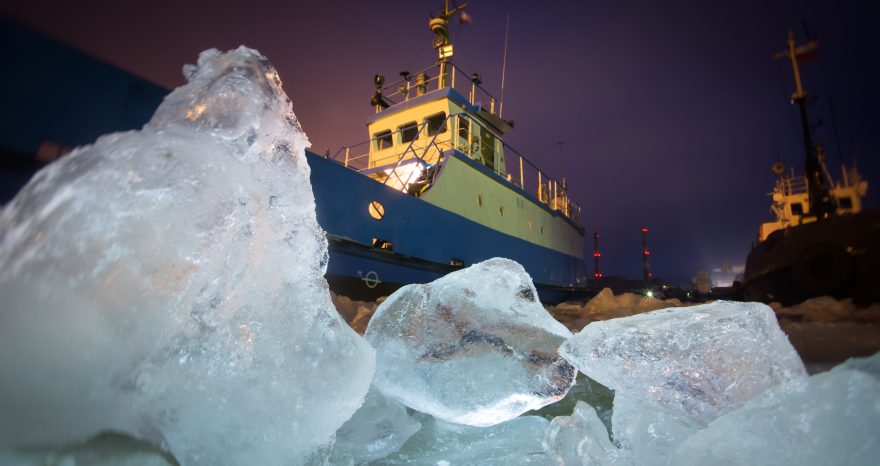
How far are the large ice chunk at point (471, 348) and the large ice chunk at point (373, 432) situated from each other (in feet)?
0.34

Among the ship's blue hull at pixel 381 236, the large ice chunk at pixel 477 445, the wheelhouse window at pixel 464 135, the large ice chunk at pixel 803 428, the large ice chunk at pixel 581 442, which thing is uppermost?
the wheelhouse window at pixel 464 135

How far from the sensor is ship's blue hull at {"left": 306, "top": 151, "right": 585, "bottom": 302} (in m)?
4.71

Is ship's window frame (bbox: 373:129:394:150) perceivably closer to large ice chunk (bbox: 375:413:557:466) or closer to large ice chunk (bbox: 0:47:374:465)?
large ice chunk (bbox: 0:47:374:465)

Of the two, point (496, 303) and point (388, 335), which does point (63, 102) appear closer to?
point (388, 335)

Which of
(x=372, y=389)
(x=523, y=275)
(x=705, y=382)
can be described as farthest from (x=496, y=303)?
(x=705, y=382)

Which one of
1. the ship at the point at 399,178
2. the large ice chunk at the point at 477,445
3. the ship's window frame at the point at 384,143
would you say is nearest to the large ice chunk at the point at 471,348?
the large ice chunk at the point at 477,445

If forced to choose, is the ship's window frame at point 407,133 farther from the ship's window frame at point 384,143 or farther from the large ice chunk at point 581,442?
the large ice chunk at point 581,442

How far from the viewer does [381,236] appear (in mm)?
5301

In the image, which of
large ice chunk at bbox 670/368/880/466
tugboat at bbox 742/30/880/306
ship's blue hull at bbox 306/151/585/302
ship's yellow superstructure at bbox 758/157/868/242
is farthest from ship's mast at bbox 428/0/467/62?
ship's yellow superstructure at bbox 758/157/868/242

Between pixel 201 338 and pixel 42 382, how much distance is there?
1.05 ft

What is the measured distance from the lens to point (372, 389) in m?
1.85

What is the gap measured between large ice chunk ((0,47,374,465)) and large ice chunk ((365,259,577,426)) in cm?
47

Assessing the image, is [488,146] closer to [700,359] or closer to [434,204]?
[434,204]

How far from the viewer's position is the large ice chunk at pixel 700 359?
136 cm
